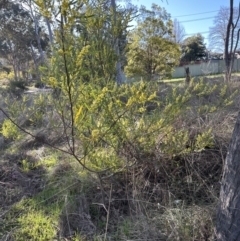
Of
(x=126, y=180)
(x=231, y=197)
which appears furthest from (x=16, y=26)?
(x=231, y=197)

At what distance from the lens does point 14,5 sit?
1552 cm

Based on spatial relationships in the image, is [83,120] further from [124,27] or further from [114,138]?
[124,27]

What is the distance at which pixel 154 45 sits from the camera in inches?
376

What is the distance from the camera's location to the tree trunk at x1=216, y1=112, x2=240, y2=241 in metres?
1.34

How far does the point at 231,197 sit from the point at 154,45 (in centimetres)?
890

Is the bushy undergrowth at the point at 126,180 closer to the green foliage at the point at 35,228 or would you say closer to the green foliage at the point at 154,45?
the green foliage at the point at 35,228

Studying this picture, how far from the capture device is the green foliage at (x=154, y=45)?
9.24 meters

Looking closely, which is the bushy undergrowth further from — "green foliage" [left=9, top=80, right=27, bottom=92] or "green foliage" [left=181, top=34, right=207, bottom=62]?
"green foliage" [left=181, top=34, right=207, bottom=62]

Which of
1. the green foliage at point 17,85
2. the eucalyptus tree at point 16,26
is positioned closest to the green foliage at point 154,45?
the green foliage at point 17,85

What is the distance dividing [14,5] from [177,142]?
1720 centimetres

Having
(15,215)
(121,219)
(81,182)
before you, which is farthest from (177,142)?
(15,215)

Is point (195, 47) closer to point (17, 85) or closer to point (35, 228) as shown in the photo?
point (17, 85)

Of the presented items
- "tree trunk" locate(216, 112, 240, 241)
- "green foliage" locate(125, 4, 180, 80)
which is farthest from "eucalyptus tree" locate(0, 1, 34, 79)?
"tree trunk" locate(216, 112, 240, 241)

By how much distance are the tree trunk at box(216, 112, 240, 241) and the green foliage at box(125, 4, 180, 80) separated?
7.87 m
